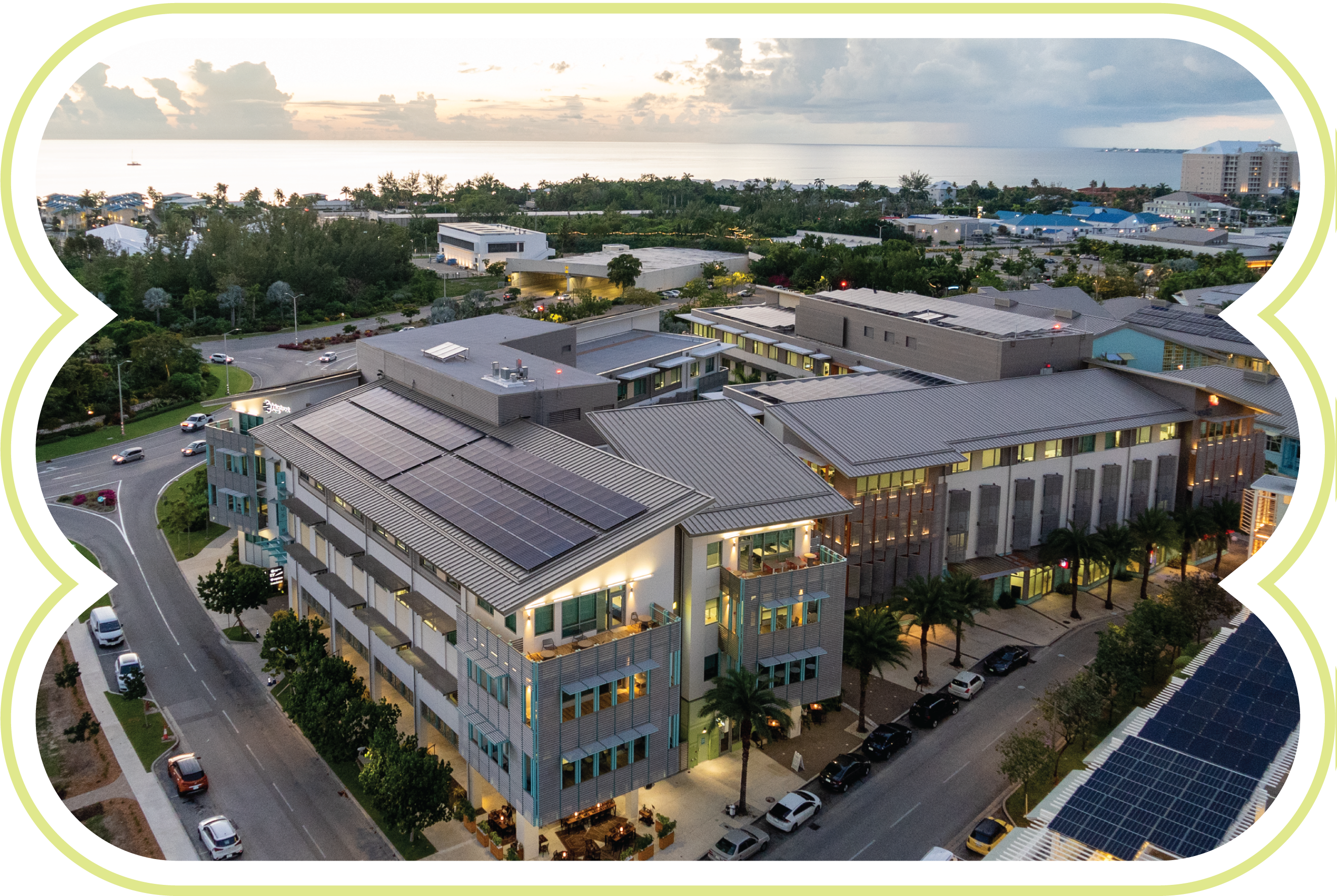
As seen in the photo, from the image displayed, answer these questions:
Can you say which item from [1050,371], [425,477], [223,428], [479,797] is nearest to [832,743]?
[479,797]

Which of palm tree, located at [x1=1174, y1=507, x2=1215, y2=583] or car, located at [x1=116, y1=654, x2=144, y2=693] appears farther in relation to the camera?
palm tree, located at [x1=1174, y1=507, x2=1215, y2=583]

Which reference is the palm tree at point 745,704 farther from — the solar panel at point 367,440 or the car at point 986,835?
the solar panel at point 367,440

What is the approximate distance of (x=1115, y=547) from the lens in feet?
155

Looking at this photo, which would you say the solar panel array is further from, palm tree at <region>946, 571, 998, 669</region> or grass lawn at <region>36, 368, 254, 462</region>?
grass lawn at <region>36, 368, 254, 462</region>

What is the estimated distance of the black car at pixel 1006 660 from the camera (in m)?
41.8

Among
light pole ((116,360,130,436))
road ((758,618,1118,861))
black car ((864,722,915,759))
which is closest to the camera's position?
road ((758,618,1118,861))

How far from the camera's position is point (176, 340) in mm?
80250

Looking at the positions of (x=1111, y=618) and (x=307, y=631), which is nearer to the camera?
(x=307, y=631)

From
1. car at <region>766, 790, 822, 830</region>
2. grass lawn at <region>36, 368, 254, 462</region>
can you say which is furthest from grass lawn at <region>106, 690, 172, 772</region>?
grass lawn at <region>36, 368, 254, 462</region>

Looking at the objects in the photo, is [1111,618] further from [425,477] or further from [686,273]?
[686,273]

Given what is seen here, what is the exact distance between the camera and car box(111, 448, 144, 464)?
2576 inches

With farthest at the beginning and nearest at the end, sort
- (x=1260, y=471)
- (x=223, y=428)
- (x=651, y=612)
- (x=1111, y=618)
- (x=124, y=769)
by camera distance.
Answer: (x=1260, y=471)
(x=223, y=428)
(x=1111, y=618)
(x=124, y=769)
(x=651, y=612)

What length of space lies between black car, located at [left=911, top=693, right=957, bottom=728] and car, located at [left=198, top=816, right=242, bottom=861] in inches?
908

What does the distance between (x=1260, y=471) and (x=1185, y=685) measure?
110 feet
